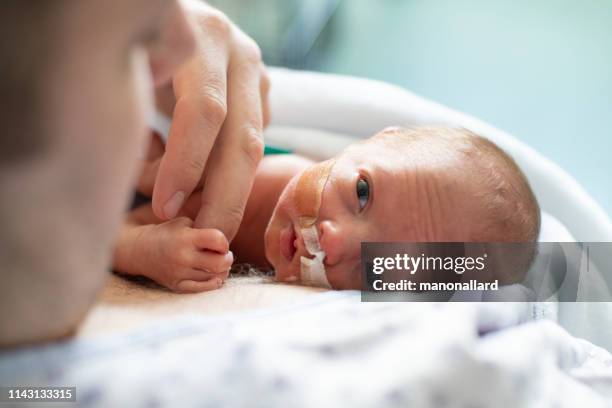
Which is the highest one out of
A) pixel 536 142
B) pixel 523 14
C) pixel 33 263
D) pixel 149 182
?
pixel 523 14

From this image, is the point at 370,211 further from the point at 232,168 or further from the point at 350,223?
the point at 232,168

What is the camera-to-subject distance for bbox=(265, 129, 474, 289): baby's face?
939 mm

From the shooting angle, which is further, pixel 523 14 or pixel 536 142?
pixel 523 14

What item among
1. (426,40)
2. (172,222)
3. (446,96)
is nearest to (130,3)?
(172,222)

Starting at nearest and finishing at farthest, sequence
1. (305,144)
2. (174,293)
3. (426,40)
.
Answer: (174,293) < (305,144) < (426,40)

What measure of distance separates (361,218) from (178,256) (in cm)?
27

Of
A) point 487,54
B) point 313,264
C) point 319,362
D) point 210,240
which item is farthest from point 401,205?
point 487,54

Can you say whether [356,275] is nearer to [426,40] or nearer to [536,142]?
[536,142]

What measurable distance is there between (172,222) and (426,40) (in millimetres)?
1657

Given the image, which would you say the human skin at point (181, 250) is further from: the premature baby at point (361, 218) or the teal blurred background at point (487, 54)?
the teal blurred background at point (487, 54)

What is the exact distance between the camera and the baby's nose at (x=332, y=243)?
3.04ft

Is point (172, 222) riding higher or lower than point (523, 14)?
lower

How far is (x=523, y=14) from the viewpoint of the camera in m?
2.08

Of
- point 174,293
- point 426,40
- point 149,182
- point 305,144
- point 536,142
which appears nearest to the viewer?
point 174,293
